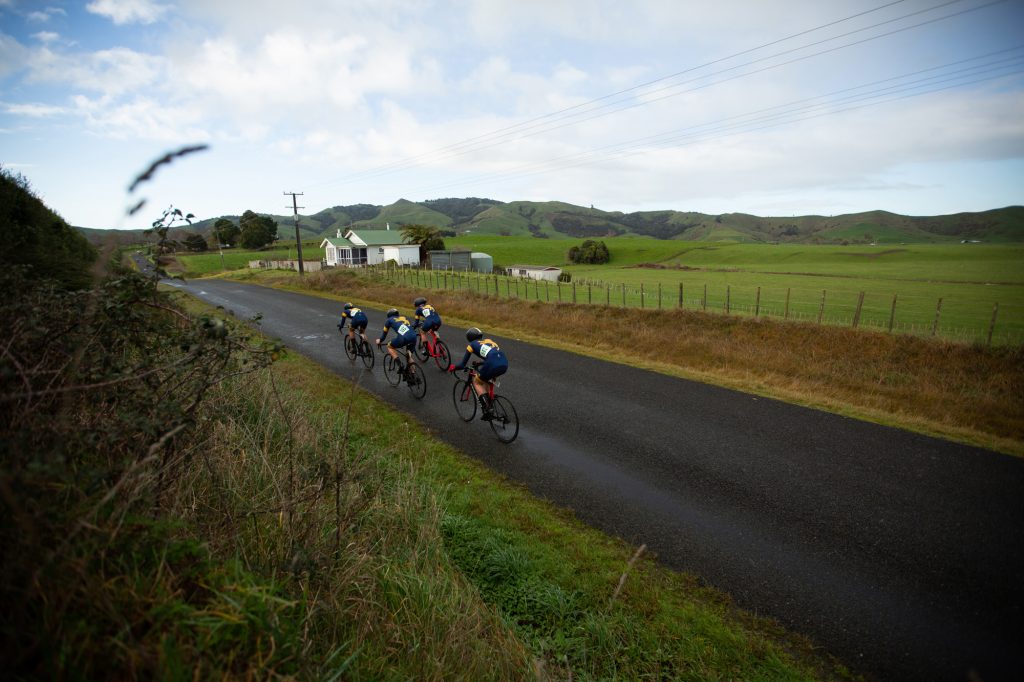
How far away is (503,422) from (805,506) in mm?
4800

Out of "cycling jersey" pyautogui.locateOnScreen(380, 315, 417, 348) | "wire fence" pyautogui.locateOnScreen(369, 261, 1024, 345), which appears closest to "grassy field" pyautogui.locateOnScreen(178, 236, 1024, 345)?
"wire fence" pyautogui.locateOnScreen(369, 261, 1024, 345)

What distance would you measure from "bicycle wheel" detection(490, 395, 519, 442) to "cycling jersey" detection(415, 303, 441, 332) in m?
4.42

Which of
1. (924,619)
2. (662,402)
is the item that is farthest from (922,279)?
(924,619)

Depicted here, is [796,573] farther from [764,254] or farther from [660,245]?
[660,245]

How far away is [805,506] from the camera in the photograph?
21.0 ft

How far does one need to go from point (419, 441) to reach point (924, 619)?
6888 millimetres

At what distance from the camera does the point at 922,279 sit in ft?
148

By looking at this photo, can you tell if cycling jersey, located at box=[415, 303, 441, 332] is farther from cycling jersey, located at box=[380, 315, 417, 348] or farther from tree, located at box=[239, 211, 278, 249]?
tree, located at box=[239, 211, 278, 249]

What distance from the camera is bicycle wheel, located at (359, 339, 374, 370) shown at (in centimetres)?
1342

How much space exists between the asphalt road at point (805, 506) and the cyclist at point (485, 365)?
73 cm

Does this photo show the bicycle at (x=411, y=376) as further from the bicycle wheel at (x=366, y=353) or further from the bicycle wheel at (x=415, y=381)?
the bicycle wheel at (x=366, y=353)

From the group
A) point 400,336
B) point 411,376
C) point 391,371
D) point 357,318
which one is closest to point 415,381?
point 411,376

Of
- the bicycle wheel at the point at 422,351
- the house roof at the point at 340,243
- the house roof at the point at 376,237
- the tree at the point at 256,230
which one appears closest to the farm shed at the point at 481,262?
the house roof at the point at 376,237

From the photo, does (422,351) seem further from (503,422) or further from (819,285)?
(819,285)
